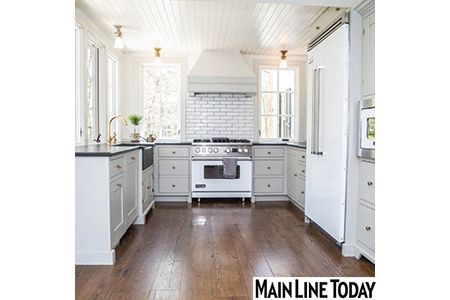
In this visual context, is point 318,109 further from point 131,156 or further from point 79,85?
point 79,85

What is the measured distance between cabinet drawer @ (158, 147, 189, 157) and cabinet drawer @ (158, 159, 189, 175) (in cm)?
9

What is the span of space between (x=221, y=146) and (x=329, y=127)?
7.51ft

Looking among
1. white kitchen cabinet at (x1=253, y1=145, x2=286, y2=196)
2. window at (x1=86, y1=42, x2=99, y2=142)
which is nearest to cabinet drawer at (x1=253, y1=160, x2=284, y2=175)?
white kitchen cabinet at (x1=253, y1=145, x2=286, y2=196)

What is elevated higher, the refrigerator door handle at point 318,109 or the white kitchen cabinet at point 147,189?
the refrigerator door handle at point 318,109

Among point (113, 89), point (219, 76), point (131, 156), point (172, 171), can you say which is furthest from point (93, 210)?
point (219, 76)

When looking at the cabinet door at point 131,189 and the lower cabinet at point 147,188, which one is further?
the lower cabinet at point 147,188

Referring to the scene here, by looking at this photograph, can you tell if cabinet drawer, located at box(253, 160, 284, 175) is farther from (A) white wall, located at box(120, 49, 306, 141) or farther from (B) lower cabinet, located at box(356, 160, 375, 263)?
(B) lower cabinet, located at box(356, 160, 375, 263)

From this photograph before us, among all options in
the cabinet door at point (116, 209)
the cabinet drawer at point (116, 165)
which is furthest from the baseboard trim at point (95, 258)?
the cabinet drawer at point (116, 165)

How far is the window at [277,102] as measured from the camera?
6000mm

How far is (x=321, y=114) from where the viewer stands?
3.52m

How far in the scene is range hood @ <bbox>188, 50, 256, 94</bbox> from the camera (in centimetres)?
540

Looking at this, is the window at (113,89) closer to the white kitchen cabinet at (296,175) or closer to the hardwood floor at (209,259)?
the hardwood floor at (209,259)

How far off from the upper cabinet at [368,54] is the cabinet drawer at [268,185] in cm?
281
